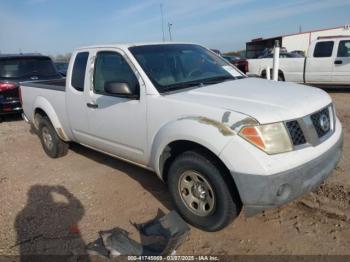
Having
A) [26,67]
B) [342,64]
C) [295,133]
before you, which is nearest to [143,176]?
[295,133]

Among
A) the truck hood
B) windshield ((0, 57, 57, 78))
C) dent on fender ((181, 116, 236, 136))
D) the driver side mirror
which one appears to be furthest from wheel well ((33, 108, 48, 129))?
dent on fender ((181, 116, 236, 136))

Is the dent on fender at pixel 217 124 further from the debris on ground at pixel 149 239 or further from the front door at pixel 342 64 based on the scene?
the front door at pixel 342 64

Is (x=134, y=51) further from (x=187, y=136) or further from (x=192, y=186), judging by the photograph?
(x=192, y=186)

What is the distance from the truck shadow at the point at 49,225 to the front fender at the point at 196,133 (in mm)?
1171

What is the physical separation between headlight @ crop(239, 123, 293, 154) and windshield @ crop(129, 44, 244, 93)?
121 centimetres

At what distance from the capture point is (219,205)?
10.8 feet

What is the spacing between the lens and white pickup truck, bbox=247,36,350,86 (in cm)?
1160

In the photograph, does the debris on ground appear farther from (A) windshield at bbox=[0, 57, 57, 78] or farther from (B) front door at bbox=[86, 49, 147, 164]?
(A) windshield at bbox=[0, 57, 57, 78]

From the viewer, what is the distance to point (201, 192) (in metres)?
3.48

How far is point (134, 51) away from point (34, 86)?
2884mm

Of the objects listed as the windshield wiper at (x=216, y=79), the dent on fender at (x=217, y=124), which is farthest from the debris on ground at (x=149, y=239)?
the windshield wiper at (x=216, y=79)

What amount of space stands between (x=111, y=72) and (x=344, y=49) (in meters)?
9.60

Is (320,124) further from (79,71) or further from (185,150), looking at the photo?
(79,71)

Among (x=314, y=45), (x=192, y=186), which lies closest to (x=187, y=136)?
(x=192, y=186)
